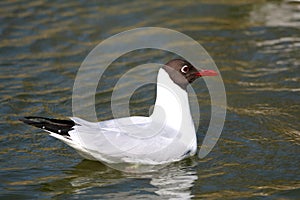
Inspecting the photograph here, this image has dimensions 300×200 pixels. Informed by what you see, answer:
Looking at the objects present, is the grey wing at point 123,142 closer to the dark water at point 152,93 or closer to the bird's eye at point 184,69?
the dark water at point 152,93

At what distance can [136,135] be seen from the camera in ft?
26.5

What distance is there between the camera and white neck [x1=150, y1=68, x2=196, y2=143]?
27.5ft

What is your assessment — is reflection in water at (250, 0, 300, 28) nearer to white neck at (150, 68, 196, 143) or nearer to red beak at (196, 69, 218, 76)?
red beak at (196, 69, 218, 76)

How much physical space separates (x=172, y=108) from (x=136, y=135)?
0.64 m

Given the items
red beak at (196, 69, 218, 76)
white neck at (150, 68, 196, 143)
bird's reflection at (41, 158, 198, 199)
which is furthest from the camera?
red beak at (196, 69, 218, 76)

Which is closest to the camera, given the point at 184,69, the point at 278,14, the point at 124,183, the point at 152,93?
the point at 124,183

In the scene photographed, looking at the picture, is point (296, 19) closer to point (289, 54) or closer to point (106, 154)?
point (289, 54)

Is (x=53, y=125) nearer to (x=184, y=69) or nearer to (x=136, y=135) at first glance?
(x=136, y=135)

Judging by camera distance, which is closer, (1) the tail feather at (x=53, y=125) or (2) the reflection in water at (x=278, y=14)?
(1) the tail feather at (x=53, y=125)

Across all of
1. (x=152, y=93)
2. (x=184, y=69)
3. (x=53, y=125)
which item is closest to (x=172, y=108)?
(x=184, y=69)

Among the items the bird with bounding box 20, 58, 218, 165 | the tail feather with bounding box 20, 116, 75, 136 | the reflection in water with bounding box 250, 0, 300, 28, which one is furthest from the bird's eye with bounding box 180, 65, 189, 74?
the reflection in water with bounding box 250, 0, 300, 28

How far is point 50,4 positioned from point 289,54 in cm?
495

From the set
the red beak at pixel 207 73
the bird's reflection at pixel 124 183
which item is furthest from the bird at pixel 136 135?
the red beak at pixel 207 73

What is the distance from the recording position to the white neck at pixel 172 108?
8367 millimetres
